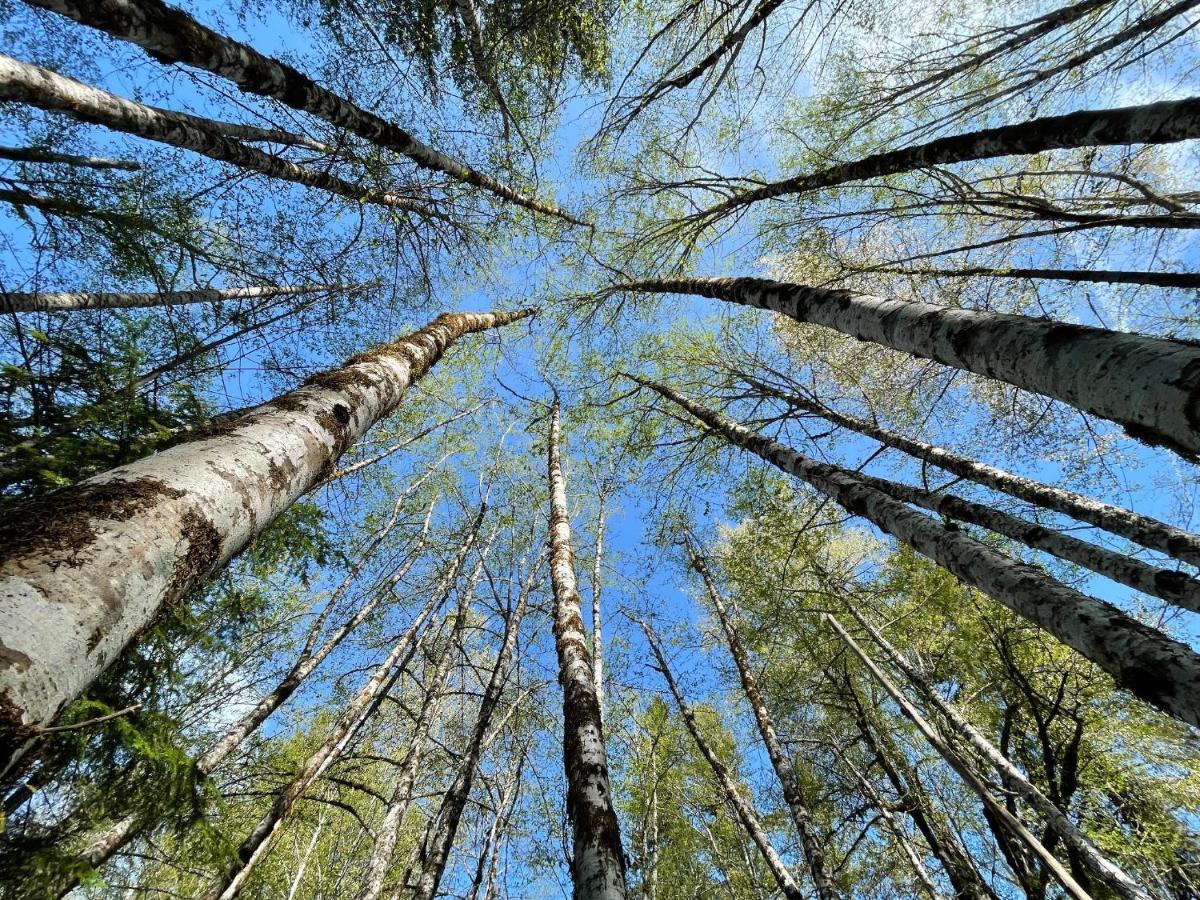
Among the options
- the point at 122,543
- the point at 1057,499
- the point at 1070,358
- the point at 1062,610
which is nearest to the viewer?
the point at 122,543

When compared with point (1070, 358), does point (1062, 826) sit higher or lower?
lower

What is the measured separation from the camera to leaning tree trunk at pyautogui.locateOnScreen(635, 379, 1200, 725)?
7.28ft

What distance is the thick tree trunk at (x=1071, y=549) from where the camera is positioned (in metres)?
3.30

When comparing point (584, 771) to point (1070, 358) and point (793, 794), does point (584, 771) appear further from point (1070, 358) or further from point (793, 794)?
point (793, 794)

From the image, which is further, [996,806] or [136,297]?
[136,297]

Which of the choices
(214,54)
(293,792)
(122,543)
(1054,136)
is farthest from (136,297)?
(1054,136)

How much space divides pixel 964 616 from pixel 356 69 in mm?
9608

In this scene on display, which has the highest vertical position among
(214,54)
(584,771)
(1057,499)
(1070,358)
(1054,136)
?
(214,54)

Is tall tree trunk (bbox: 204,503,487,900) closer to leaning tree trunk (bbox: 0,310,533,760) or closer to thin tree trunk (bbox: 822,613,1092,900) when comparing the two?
leaning tree trunk (bbox: 0,310,533,760)

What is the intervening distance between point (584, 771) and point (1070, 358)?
9.13ft

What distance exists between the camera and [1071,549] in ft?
13.5

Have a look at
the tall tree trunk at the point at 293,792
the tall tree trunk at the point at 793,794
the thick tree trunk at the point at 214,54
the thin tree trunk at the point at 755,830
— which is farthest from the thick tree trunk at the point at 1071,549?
the thick tree trunk at the point at 214,54

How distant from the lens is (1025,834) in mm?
3801

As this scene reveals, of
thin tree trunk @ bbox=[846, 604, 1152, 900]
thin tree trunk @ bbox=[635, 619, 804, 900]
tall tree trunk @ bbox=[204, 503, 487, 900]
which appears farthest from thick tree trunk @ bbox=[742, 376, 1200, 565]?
tall tree trunk @ bbox=[204, 503, 487, 900]
